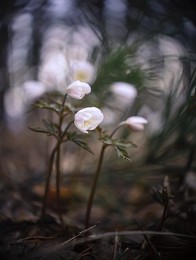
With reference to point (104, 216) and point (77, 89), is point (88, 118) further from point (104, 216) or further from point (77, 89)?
point (104, 216)

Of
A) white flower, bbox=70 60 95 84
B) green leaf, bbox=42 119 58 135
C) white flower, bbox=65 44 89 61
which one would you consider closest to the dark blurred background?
white flower, bbox=65 44 89 61

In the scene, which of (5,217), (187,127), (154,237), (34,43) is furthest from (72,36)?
(154,237)

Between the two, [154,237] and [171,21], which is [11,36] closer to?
[171,21]

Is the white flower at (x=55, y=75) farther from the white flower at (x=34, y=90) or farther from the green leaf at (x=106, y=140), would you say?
the green leaf at (x=106, y=140)

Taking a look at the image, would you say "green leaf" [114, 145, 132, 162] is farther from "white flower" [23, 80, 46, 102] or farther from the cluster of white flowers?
"white flower" [23, 80, 46, 102]

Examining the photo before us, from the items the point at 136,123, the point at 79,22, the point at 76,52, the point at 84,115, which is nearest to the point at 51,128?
the point at 84,115
